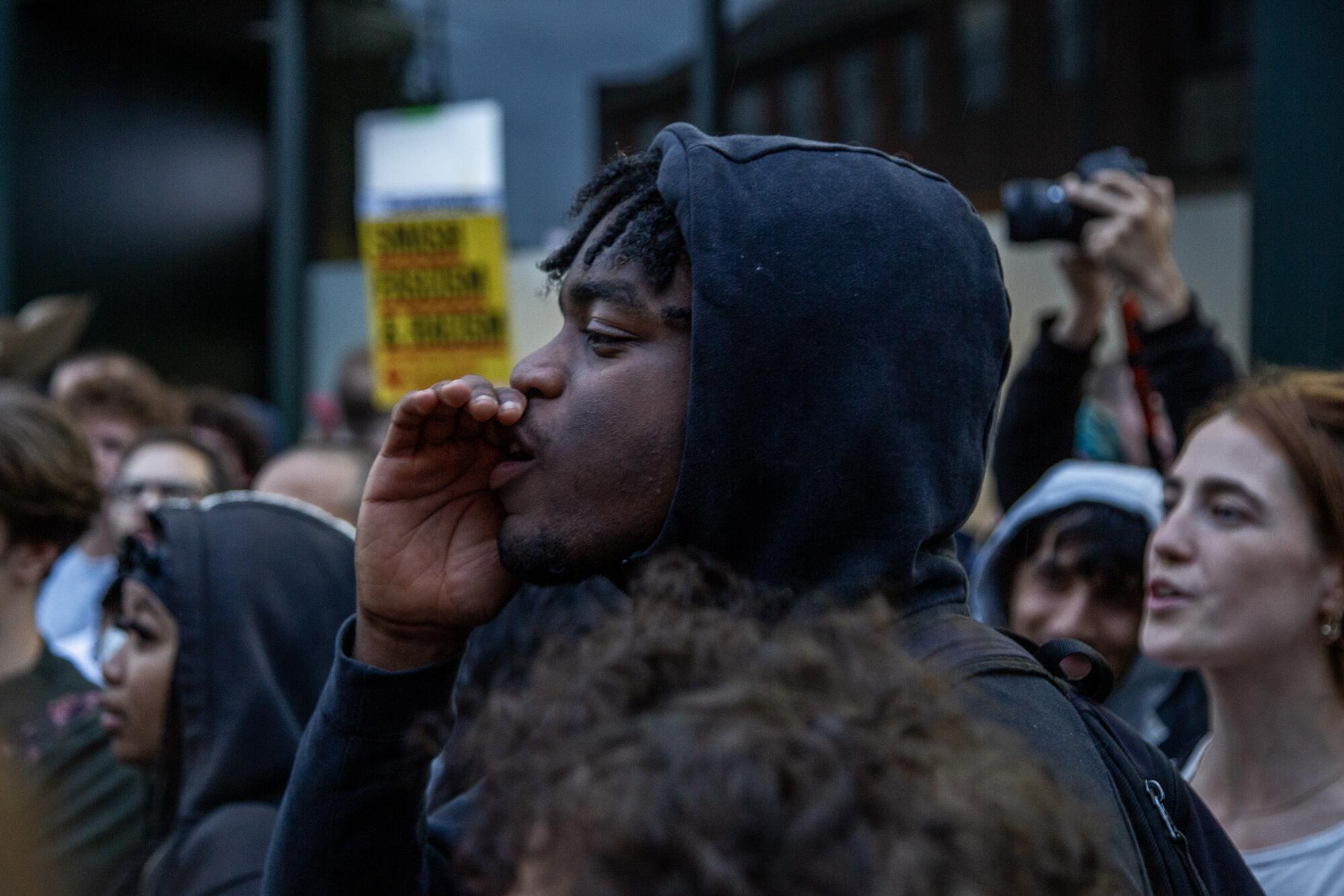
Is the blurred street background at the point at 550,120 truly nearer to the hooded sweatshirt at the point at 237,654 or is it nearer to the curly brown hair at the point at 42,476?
the curly brown hair at the point at 42,476

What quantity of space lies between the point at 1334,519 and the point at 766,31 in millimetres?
3904

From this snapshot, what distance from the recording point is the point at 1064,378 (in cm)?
306

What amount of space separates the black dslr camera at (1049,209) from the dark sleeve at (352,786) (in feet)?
6.29

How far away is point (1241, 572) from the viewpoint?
2.26 m

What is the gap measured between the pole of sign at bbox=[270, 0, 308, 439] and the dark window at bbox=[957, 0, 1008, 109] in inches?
135

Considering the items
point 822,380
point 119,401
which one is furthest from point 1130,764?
point 119,401

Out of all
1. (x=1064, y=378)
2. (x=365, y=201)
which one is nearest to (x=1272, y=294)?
(x=1064, y=378)

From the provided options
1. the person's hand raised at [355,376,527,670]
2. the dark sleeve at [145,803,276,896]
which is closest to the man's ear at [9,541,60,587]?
the dark sleeve at [145,803,276,896]

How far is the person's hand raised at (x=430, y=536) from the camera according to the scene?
1.49m

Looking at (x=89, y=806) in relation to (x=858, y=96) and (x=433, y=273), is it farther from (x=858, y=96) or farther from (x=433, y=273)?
(x=858, y=96)

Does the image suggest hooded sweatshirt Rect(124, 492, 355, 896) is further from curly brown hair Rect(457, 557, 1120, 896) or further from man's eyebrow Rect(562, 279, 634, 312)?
curly brown hair Rect(457, 557, 1120, 896)

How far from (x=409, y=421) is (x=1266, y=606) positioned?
1.53 m

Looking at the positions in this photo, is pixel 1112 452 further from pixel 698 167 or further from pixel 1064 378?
pixel 698 167

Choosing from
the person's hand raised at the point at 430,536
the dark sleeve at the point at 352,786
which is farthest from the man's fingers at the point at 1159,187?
the dark sleeve at the point at 352,786
